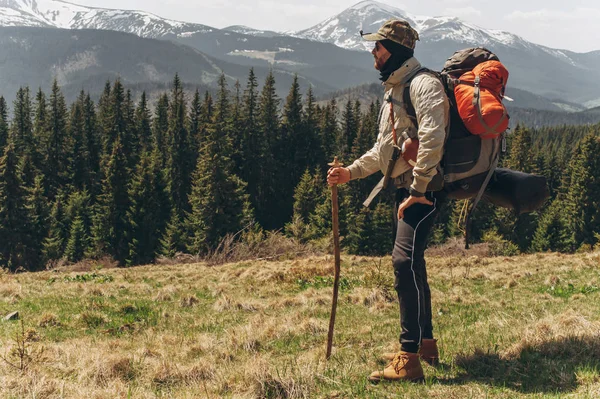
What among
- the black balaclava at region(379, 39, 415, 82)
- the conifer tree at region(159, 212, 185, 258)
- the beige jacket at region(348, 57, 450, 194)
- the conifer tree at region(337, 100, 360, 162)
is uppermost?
the black balaclava at region(379, 39, 415, 82)

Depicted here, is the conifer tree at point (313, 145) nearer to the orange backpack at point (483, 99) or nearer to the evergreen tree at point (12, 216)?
the evergreen tree at point (12, 216)

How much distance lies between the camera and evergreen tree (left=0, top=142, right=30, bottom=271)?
166 ft

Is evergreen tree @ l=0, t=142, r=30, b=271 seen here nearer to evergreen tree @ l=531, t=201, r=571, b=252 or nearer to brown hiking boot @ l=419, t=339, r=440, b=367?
brown hiking boot @ l=419, t=339, r=440, b=367

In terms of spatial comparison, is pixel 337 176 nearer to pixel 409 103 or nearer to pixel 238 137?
pixel 409 103

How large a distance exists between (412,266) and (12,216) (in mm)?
56631

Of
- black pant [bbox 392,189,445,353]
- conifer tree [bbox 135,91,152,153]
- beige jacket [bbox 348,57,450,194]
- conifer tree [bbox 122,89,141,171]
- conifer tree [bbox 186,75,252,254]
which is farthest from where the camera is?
conifer tree [bbox 135,91,152,153]

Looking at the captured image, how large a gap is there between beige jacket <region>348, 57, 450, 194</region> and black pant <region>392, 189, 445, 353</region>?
12.5 inches

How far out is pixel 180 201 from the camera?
70.6 metres

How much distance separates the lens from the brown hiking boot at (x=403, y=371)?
416 centimetres

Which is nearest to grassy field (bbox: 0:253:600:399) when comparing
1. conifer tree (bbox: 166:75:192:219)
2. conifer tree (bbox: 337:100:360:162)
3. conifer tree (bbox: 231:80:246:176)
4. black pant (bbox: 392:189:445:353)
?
black pant (bbox: 392:189:445:353)

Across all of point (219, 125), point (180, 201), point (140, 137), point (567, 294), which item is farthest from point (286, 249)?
point (140, 137)

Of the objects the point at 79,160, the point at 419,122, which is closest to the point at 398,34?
the point at 419,122

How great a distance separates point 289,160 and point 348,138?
11452 millimetres

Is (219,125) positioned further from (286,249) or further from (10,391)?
(10,391)
